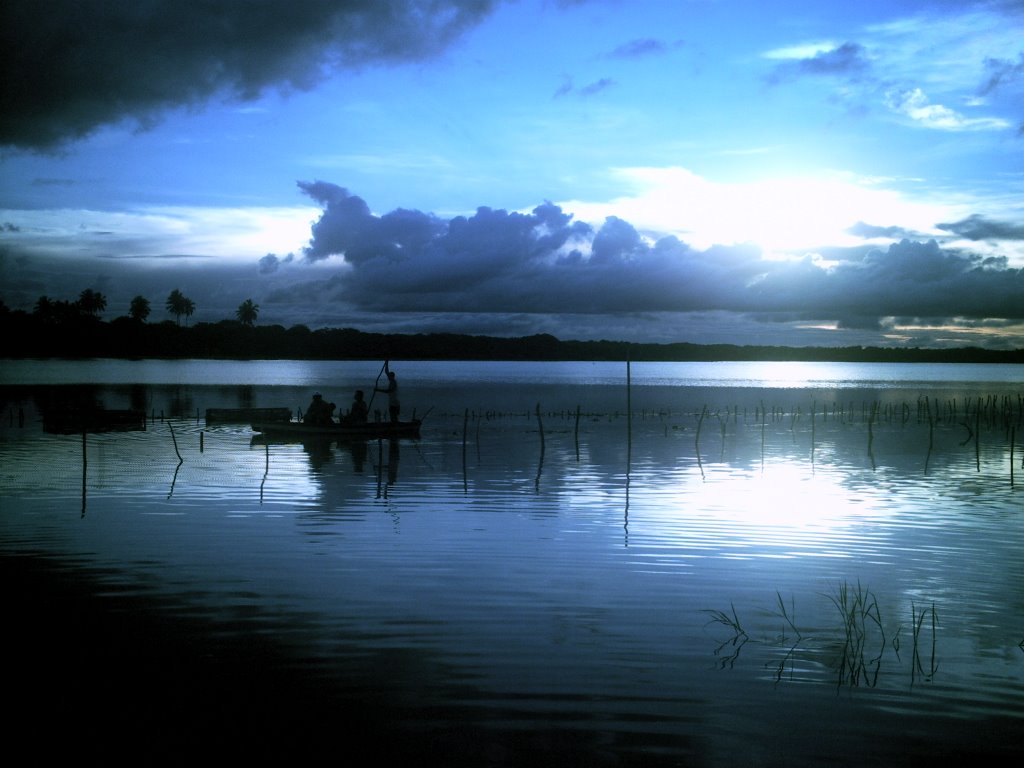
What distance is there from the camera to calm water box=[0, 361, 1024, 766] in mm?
7613

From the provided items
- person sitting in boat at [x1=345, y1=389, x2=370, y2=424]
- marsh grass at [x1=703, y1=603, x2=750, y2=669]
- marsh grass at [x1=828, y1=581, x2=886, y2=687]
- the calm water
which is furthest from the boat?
marsh grass at [x1=828, y1=581, x2=886, y2=687]

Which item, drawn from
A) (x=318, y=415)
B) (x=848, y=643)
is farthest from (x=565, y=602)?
(x=318, y=415)

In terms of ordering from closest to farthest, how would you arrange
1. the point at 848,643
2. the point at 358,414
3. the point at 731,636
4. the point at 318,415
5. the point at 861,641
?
1. the point at 848,643
2. the point at 861,641
3. the point at 731,636
4. the point at 318,415
5. the point at 358,414

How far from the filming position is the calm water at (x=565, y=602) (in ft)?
25.0

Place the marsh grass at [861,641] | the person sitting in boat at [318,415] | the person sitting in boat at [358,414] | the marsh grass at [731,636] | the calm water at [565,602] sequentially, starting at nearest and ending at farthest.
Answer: the calm water at [565,602], the marsh grass at [861,641], the marsh grass at [731,636], the person sitting in boat at [318,415], the person sitting in boat at [358,414]

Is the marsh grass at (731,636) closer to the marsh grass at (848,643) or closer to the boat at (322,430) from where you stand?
the marsh grass at (848,643)

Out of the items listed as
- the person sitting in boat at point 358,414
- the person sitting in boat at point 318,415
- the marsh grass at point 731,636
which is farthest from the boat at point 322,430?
the marsh grass at point 731,636

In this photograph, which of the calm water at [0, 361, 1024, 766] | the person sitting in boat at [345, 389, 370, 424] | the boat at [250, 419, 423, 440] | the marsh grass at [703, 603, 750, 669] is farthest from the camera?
the person sitting in boat at [345, 389, 370, 424]

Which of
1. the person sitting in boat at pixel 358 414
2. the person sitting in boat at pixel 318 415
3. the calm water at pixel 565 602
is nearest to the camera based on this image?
the calm water at pixel 565 602

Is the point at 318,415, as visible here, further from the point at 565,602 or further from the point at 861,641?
the point at 861,641

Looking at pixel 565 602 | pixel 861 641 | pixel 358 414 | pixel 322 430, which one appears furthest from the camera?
pixel 358 414

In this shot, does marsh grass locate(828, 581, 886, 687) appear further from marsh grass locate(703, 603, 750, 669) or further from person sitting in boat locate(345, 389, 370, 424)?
person sitting in boat locate(345, 389, 370, 424)

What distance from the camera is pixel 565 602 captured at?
11.6m

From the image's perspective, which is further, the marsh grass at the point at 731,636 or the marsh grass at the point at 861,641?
the marsh grass at the point at 731,636
